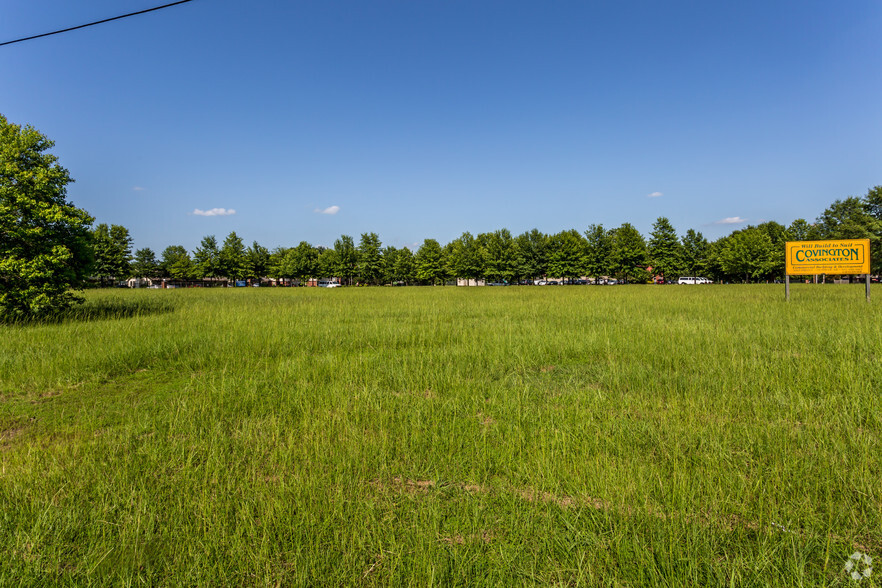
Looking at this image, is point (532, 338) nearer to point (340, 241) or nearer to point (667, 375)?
point (667, 375)

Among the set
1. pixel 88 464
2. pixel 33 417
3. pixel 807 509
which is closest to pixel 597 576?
pixel 807 509

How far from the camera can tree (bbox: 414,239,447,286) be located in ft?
282

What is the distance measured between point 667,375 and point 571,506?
450cm

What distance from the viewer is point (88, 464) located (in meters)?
3.87

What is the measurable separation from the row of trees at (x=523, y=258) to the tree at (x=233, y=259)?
191mm

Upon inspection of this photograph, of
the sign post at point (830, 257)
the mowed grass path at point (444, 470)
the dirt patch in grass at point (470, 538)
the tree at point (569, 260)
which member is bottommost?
the dirt patch in grass at point (470, 538)

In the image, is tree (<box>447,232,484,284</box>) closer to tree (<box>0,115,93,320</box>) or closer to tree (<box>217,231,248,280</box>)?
tree (<box>217,231,248,280</box>)

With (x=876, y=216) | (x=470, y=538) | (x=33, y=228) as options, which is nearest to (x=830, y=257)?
(x=470, y=538)

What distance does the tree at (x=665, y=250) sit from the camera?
250ft

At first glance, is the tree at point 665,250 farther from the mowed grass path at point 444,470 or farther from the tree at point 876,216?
the mowed grass path at point 444,470

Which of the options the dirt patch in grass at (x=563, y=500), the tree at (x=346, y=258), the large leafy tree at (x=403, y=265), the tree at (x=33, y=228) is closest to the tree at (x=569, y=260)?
the large leafy tree at (x=403, y=265)

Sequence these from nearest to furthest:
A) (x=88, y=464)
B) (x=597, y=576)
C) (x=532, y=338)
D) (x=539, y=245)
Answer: (x=597, y=576)
(x=88, y=464)
(x=532, y=338)
(x=539, y=245)

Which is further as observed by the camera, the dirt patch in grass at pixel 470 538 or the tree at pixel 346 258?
the tree at pixel 346 258

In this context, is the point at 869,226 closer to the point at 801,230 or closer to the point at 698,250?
the point at 698,250
